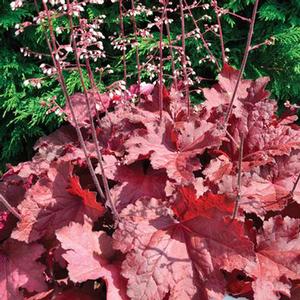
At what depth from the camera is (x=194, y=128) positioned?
2.08m

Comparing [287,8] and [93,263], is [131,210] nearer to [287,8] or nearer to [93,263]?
[93,263]

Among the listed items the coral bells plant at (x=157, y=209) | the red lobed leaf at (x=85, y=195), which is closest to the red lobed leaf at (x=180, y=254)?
the coral bells plant at (x=157, y=209)

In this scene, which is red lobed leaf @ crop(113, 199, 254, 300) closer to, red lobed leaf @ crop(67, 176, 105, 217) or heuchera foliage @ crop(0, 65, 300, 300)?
heuchera foliage @ crop(0, 65, 300, 300)

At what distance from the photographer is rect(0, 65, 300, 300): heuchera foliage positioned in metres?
1.70

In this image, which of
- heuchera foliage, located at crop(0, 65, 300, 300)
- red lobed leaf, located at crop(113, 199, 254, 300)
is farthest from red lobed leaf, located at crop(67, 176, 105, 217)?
red lobed leaf, located at crop(113, 199, 254, 300)

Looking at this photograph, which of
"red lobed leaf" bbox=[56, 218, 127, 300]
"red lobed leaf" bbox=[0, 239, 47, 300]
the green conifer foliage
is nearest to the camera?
"red lobed leaf" bbox=[56, 218, 127, 300]

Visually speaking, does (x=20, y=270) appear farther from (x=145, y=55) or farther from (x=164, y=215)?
(x=145, y=55)

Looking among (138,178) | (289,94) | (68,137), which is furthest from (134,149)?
(289,94)

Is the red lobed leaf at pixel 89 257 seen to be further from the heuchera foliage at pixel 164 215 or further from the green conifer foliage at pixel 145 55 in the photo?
the green conifer foliage at pixel 145 55

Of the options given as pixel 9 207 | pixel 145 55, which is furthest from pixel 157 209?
pixel 145 55

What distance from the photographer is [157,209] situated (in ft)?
6.10

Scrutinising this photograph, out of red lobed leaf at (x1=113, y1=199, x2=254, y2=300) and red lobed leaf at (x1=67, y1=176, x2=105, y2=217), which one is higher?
red lobed leaf at (x1=67, y1=176, x2=105, y2=217)

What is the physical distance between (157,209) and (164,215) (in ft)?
0.11

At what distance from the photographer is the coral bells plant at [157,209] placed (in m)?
1.69
